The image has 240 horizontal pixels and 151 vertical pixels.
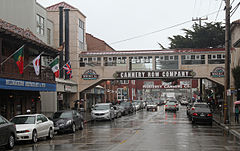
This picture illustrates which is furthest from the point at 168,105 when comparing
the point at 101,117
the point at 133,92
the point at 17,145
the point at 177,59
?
the point at 133,92

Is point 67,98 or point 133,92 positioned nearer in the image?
point 67,98

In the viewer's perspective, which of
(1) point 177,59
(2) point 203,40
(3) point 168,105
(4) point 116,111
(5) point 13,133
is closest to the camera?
(5) point 13,133

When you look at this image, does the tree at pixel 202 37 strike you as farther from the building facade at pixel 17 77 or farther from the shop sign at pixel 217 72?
the building facade at pixel 17 77

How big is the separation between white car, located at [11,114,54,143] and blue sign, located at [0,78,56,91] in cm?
426

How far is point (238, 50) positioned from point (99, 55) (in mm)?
18192

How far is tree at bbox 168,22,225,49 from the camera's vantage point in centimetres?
5844

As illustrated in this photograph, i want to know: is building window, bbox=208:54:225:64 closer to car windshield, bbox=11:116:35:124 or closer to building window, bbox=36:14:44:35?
building window, bbox=36:14:44:35

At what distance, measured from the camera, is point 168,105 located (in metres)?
53.2

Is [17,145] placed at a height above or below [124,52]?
below

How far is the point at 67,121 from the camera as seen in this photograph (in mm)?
21766

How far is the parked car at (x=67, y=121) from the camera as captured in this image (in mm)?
21453

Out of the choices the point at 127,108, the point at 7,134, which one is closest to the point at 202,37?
the point at 127,108

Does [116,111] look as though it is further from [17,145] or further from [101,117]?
[17,145]

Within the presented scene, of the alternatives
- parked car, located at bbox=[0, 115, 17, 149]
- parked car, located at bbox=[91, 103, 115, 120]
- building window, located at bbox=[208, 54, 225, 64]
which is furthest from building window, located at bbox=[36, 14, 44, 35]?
parked car, located at bbox=[0, 115, 17, 149]
